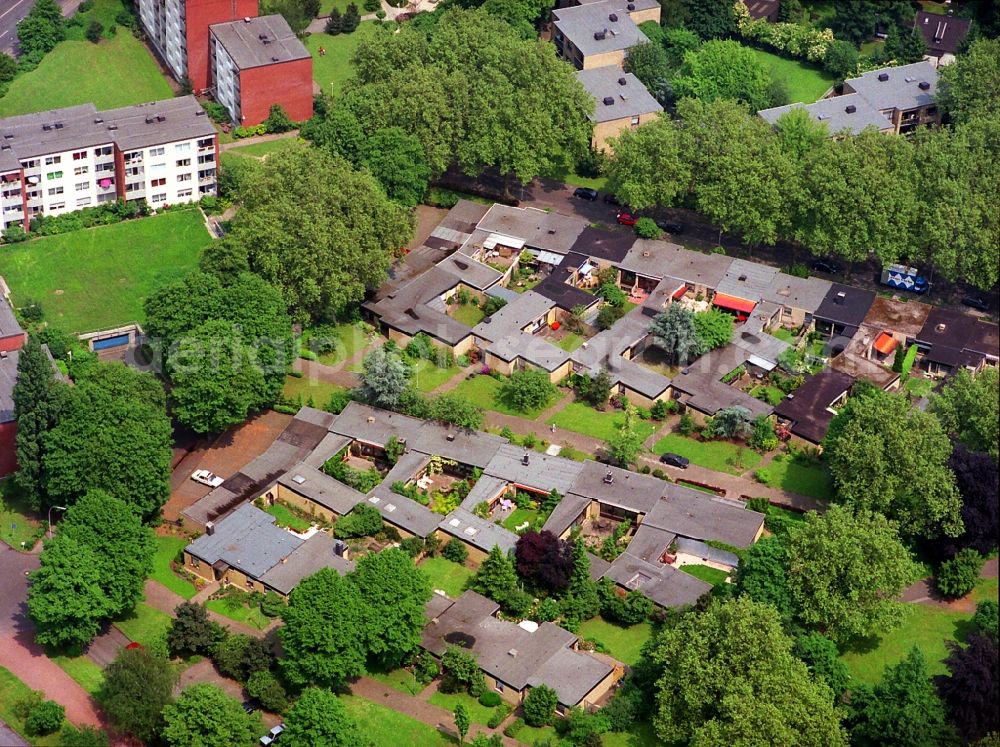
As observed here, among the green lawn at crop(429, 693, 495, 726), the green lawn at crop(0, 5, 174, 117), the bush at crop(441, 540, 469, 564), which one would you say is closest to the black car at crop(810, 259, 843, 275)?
the bush at crop(441, 540, 469, 564)

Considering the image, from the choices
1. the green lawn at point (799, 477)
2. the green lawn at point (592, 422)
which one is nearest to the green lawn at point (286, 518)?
the green lawn at point (592, 422)

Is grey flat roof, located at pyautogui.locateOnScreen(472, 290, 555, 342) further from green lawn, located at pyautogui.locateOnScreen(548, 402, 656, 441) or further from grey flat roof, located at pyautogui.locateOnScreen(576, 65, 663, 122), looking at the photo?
grey flat roof, located at pyautogui.locateOnScreen(576, 65, 663, 122)

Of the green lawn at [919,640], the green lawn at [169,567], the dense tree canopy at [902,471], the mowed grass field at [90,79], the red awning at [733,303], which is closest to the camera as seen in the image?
the green lawn at [919,640]

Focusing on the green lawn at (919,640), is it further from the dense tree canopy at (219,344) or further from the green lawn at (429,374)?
the dense tree canopy at (219,344)

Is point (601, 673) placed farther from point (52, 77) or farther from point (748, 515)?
point (52, 77)

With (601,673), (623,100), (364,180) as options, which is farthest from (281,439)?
(623,100)

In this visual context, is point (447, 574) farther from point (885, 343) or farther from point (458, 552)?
point (885, 343)
